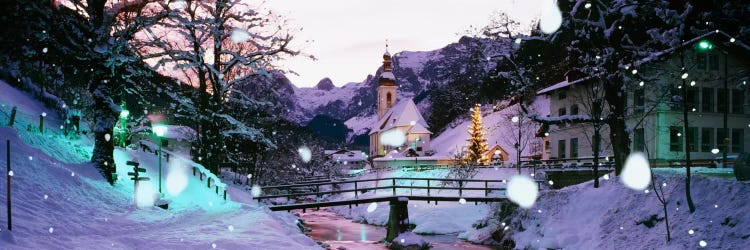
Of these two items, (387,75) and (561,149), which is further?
(387,75)

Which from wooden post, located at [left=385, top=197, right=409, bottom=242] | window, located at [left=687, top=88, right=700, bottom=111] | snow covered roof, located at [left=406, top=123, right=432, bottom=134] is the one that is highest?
window, located at [left=687, top=88, right=700, bottom=111]

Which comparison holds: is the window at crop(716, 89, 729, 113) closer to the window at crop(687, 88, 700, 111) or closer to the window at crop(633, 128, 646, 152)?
the window at crop(687, 88, 700, 111)

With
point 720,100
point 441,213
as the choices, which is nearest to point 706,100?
point 720,100

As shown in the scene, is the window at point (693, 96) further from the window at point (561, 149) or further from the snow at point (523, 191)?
the snow at point (523, 191)

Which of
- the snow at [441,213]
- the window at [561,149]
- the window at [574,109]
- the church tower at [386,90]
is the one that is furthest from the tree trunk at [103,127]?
the church tower at [386,90]

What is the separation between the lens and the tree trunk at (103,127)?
16.4m

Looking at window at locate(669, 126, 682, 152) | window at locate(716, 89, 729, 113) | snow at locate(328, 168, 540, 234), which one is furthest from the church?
window at locate(716, 89, 729, 113)

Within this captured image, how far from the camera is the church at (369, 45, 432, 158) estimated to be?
86688 millimetres

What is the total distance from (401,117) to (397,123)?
131cm

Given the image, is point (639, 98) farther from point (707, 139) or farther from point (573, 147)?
point (573, 147)

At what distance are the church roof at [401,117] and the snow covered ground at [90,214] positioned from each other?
72.5 meters

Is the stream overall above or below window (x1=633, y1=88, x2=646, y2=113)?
below

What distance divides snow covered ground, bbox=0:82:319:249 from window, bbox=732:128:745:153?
3542cm

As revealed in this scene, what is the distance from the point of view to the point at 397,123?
92562 mm
